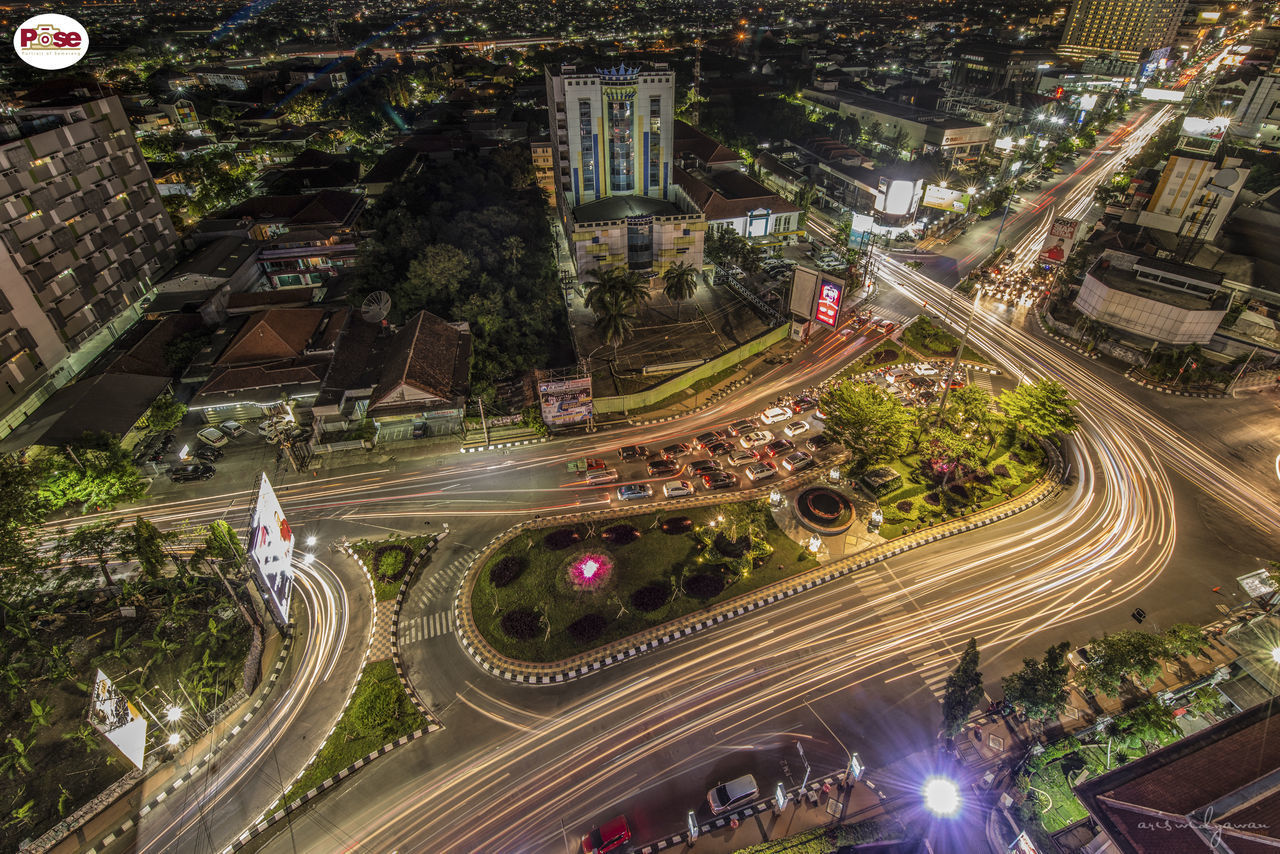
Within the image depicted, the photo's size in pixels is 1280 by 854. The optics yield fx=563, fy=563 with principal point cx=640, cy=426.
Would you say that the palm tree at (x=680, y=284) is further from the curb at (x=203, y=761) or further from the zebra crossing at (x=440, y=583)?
the curb at (x=203, y=761)

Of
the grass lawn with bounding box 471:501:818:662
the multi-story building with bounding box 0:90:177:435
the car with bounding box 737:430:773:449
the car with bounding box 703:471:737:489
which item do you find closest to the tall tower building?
the car with bounding box 737:430:773:449

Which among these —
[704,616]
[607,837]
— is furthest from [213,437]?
[607,837]

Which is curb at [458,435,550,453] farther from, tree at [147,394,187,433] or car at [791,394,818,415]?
tree at [147,394,187,433]

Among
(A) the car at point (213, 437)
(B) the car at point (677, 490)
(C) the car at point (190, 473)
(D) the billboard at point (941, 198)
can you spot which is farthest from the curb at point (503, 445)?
(D) the billboard at point (941, 198)

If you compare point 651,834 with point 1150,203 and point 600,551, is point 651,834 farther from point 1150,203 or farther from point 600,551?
point 1150,203

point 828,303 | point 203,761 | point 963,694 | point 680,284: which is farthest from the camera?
point 680,284

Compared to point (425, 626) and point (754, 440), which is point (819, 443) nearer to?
point (754, 440)
